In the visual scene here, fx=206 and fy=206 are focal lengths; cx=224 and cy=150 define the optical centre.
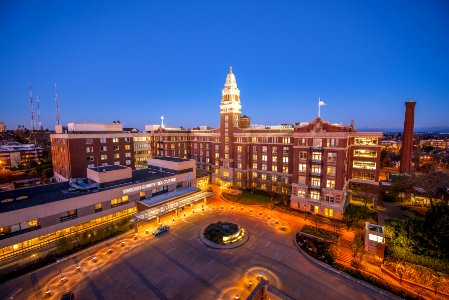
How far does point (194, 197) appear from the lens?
60.1m

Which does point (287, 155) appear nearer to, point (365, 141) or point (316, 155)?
point (316, 155)

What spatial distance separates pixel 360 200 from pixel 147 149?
9504 cm

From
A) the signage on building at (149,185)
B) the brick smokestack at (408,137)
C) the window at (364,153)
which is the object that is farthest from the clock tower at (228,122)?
the brick smokestack at (408,137)

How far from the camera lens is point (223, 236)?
147ft

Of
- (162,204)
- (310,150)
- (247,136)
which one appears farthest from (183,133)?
(310,150)

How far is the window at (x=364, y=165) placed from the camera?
61.6 metres

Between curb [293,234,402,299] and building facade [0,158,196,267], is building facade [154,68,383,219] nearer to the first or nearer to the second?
curb [293,234,402,299]

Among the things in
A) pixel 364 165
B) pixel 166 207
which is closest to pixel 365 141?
pixel 364 165

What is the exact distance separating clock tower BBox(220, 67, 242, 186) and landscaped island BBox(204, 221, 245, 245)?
113 feet

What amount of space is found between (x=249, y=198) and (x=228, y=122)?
3037cm

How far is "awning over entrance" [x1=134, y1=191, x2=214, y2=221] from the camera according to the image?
4776 centimetres

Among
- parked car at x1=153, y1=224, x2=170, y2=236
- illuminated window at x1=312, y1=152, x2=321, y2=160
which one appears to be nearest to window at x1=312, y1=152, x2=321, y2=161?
illuminated window at x1=312, y1=152, x2=321, y2=160

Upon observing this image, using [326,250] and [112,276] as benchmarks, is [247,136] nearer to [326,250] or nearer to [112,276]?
[326,250]

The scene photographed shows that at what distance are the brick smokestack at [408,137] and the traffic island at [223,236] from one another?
3106 inches
